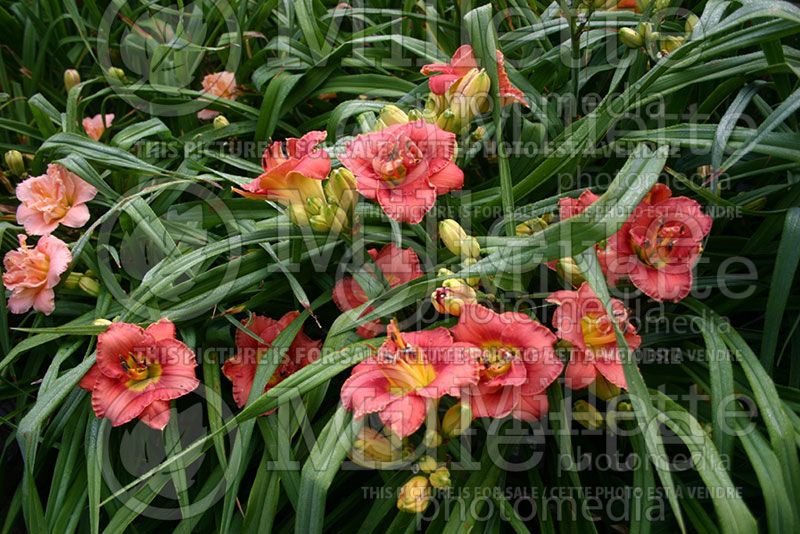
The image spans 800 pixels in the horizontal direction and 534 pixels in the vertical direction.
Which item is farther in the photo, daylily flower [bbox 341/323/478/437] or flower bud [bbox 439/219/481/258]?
flower bud [bbox 439/219/481/258]

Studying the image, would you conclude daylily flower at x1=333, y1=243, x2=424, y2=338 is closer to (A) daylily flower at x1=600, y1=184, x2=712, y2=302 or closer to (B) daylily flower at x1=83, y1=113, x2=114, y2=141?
(A) daylily flower at x1=600, y1=184, x2=712, y2=302

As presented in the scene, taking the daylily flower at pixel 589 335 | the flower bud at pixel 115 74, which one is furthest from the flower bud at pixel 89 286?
the daylily flower at pixel 589 335

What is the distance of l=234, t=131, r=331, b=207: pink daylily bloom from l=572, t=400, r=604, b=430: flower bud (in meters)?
0.43

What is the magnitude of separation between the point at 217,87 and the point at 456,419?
37.5 inches

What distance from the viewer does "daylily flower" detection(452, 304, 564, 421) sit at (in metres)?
0.79

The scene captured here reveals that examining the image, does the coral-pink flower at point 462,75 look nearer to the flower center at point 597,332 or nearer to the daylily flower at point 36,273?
the flower center at point 597,332

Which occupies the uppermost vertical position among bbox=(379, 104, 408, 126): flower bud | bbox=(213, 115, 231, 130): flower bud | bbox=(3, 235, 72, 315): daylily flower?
bbox=(379, 104, 408, 126): flower bud

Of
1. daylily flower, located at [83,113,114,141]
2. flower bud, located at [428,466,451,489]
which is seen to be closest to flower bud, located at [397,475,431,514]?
flower bud, located at [428,466,451,489]

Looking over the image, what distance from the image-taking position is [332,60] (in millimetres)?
1347

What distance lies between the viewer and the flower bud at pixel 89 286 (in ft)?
3.82

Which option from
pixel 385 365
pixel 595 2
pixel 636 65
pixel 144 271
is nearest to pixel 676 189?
pixel 636 65

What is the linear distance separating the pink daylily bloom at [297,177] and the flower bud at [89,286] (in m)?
0.36

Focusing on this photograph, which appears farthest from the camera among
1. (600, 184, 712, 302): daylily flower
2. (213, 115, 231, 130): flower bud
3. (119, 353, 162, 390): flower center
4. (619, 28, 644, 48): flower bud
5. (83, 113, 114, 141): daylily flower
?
(83, 113, 114, 141): daylily flower

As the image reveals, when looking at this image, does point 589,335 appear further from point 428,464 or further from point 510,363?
point 428,464
